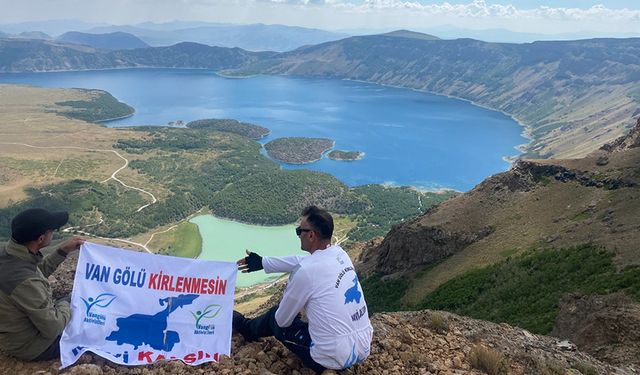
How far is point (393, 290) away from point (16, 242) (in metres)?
30.7

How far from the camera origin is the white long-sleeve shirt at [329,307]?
655 cm

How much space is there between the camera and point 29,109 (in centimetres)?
19262

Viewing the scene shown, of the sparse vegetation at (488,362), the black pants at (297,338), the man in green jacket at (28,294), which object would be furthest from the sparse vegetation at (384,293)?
the man in green jacket at (28,294)

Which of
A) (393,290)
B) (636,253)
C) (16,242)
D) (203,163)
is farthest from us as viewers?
(203,163)

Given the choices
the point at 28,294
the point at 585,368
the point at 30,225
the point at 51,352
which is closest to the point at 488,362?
the point at 585,368

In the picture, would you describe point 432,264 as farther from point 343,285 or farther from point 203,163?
point 203,163

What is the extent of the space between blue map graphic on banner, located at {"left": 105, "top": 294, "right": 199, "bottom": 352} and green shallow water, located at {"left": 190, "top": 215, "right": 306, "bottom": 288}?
64138 millimetres

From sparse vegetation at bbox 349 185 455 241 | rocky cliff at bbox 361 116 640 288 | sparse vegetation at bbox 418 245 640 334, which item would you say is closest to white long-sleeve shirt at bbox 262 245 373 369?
sparse vegetation at bbox 418 245 640 334

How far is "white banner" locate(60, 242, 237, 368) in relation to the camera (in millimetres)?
Answer: 7301

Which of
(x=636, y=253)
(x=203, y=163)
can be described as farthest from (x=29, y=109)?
(x=636, y=253)

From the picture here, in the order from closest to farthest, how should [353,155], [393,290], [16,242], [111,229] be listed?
1. [16,242]
2. [393,290]
3. [111,229]
4. [353,155]

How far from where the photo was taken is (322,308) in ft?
21.4

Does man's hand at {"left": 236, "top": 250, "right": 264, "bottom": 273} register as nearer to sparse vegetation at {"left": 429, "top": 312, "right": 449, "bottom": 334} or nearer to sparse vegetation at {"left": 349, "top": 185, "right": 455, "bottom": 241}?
sparse vegetation at {"left": 429, "top": 312, "right": 449, "bottom": 334}

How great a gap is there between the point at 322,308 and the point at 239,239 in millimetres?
83730
